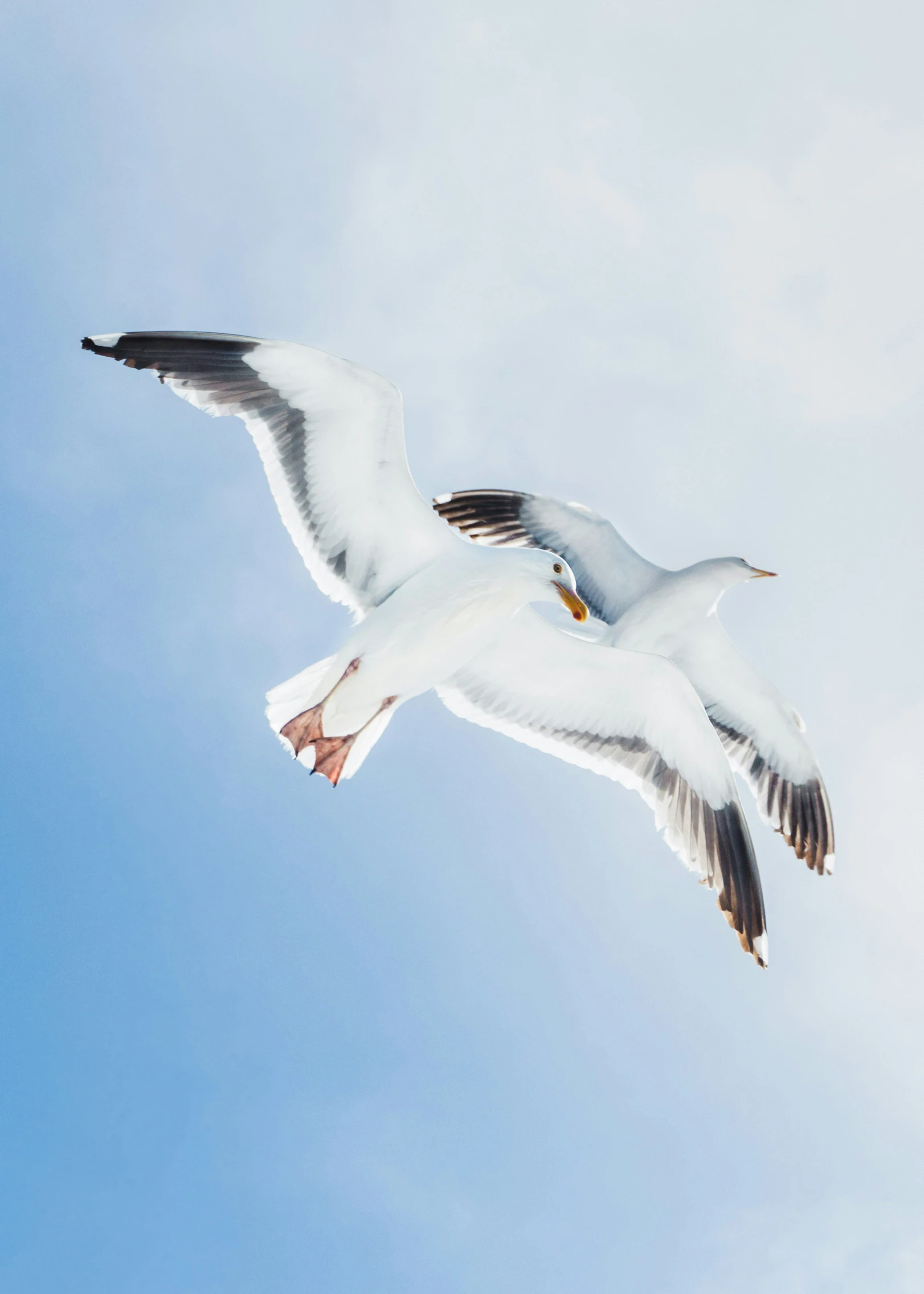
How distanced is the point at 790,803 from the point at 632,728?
102 inches

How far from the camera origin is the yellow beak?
770cm

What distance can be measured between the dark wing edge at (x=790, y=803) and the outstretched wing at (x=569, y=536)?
155 cm

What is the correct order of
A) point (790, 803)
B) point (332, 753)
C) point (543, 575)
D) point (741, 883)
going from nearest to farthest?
point (543, 575) → point (332, 753) → point (741, 883) → point (790, 803)

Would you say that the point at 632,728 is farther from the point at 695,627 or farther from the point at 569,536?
the point at 569,536

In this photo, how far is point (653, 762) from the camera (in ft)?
30.8

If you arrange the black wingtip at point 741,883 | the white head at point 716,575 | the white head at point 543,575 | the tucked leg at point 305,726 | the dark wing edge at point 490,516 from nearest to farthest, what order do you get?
the white head at point 543,575
the tucked leg at point 305,726
the black wingtip at point 741,883
the white head at point 716,575
the dark wing edge at point 490,516

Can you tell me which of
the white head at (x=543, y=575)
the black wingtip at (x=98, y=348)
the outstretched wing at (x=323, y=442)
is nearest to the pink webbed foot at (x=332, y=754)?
the outstretched wing at (x=323, y=442)

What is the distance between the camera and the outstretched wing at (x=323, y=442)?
24.0ft

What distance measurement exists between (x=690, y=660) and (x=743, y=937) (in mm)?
2883

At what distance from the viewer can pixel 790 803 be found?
36.5ft

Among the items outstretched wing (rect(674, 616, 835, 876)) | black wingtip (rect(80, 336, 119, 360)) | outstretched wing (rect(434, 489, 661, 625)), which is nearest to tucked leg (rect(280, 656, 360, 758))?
black wingtip (rect(80, 336, 119, 360))

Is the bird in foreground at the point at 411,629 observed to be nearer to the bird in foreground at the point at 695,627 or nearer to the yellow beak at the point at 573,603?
the yellow beak at the point at 573,603

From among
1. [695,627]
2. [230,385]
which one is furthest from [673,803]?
[230,385]

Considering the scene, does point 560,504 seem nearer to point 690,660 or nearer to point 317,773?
point 690,660
